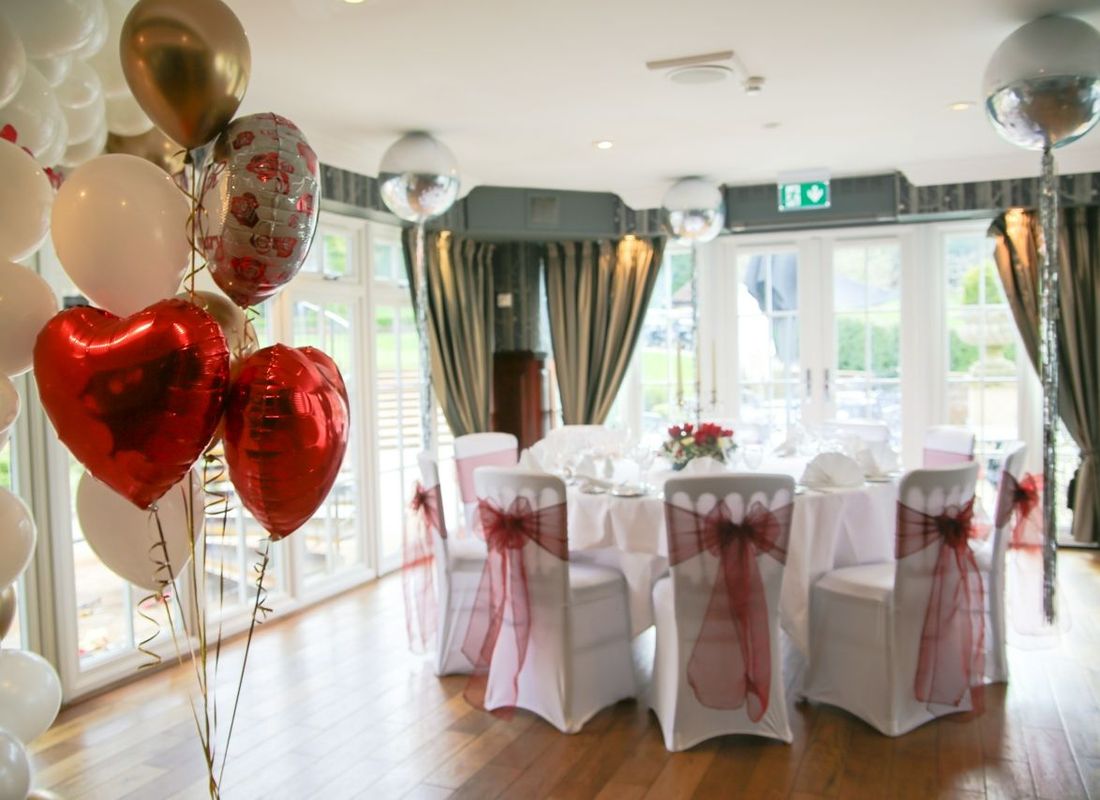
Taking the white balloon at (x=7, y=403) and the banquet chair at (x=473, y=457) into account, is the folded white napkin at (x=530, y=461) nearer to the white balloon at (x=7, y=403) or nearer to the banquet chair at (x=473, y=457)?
the banquet chair at (x=473, y=457)

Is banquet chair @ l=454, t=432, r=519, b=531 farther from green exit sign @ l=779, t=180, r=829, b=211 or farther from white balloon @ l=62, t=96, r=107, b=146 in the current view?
green exit sign @ l=779, t=180, r=829, b=211

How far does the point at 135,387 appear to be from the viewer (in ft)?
5.04

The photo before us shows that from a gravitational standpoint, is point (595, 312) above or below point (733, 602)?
above

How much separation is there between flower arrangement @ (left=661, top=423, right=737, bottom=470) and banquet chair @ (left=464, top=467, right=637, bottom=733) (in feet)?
2.44

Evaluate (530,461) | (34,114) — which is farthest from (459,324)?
(34,114)

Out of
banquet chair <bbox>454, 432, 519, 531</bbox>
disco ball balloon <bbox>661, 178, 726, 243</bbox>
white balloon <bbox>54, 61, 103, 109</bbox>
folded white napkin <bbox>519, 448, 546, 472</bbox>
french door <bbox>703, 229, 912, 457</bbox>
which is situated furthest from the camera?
french door <bbox>703, 229, 912, 457</bbox>

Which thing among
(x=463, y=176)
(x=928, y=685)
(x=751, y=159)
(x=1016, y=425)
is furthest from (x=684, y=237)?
(x=928, y=685)

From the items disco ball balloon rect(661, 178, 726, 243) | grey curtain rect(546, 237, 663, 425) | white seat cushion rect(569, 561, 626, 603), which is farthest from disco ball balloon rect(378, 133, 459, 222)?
grey curtain rect(546, 237, 663, 425)

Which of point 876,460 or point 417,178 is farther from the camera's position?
point 417,178

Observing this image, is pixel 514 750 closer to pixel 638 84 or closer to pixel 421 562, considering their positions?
pixel 421 562

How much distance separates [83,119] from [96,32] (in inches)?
12.7

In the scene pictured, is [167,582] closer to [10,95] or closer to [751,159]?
[10,95]

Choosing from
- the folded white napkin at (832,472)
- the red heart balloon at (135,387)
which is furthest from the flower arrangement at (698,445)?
→ the red heart balloon at (135,387)

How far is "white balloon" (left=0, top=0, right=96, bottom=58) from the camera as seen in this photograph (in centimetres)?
187
